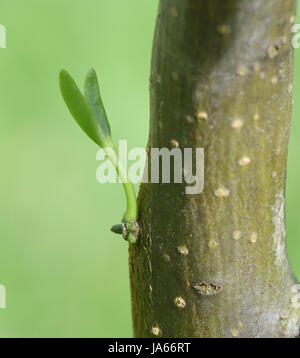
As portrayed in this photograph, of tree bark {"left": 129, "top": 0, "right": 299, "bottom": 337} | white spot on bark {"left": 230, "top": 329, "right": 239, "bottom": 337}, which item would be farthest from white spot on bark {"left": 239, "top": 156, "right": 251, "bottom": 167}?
white spot on bark {"left": 230, "top": 329, "right": 239, "bottom": 337}

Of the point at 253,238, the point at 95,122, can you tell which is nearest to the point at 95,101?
the point at 95,122

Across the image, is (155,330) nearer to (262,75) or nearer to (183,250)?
(183,250)

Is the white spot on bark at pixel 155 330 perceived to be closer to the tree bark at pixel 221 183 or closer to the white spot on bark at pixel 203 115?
the tree bark at pixel 221 183

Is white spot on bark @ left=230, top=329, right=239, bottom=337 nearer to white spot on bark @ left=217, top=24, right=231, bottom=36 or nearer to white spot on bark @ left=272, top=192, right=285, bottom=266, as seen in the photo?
white spot on bark @ left=272, top=192, right=285, bottom=266

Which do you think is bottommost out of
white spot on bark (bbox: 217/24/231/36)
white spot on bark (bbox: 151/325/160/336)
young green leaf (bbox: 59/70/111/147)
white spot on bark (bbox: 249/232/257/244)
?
white spot on bark (bbox: 151/325/160/336)

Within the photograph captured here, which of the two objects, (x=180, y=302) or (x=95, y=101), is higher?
(x=95, y=101)

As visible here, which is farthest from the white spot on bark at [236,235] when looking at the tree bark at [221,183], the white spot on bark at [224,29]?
the white spot on bark at [224,29]
